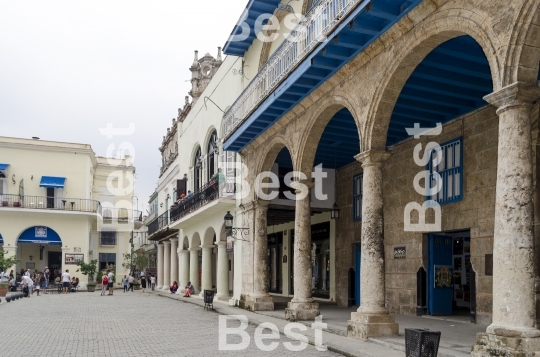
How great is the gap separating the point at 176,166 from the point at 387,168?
18162 mm

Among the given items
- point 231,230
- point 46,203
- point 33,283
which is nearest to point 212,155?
point 231,230

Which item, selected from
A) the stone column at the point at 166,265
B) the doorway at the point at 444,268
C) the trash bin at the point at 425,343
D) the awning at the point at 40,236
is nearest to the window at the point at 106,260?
the awning at the point at 40,236

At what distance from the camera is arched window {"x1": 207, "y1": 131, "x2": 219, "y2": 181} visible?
73.5ft

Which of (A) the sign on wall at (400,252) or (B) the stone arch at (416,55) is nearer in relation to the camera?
(B) the stone arch at (416,55)

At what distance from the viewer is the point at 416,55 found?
28.6 feet

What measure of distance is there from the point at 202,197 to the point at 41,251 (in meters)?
22.1

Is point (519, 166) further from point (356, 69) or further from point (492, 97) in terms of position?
point (356, 69)

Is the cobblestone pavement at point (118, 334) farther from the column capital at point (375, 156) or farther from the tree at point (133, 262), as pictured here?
the tree at point (133, 262)

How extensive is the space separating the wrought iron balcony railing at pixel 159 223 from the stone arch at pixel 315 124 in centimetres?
1797

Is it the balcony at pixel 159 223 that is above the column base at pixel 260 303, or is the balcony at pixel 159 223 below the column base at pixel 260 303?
above

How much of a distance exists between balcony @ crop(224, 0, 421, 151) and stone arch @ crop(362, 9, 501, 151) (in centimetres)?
48

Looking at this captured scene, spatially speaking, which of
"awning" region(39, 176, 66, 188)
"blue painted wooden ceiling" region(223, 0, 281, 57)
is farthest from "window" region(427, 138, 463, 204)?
"awning" region(39, 176, 66, 188)

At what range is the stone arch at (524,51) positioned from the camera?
6.46m

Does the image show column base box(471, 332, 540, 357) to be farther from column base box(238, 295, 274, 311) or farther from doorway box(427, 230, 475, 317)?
column base box(238, 295, 274, 311)
